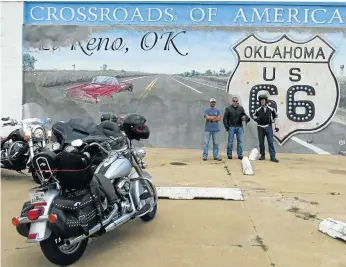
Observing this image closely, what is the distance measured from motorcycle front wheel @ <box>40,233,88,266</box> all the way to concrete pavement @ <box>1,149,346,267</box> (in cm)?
12

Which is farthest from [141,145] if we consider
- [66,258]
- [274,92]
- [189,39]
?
[66,258]

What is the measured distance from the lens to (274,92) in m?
11.8

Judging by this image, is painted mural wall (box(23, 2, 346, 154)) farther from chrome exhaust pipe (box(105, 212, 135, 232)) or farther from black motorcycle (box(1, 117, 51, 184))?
chrome exhaust pipe (box(105, 212, 135, 232))

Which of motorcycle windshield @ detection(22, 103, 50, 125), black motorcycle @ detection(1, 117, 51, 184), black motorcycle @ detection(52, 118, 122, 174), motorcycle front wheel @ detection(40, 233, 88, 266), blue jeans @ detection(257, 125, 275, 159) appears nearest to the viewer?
motorcycle front wheel @ detection(40, 233, 88, 266)

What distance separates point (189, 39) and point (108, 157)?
27.1ft

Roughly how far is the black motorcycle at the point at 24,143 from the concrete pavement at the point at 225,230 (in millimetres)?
381

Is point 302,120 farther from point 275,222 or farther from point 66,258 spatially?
point 66,258

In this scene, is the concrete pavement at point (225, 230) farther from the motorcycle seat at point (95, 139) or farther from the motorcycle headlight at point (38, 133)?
the motorcycle seat at point (95, 139)

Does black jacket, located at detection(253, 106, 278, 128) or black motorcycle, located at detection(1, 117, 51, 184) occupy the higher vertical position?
black jacket, located at detection(253, 106, 278, 128)

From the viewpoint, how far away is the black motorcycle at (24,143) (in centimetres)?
696

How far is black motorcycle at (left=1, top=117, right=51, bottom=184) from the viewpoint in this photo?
696 centimetres

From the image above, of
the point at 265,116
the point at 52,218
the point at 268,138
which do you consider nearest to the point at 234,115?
the point at 265,116

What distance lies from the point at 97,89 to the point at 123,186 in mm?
8343

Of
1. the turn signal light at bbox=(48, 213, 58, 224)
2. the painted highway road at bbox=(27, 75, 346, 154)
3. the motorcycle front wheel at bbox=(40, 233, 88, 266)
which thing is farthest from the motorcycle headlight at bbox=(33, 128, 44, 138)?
the painted highway road at bbox=(27, 75, 346, 154)
